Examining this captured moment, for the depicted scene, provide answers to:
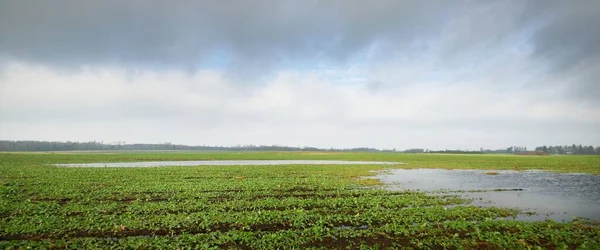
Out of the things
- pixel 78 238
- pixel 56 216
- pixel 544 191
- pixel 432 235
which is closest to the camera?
pixel 78 238

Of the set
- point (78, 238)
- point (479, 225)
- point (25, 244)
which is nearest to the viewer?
point (25, 244)

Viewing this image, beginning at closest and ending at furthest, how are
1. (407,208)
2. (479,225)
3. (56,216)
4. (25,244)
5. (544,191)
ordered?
(25,244) → (479,225) → (56,216) → (407,208) → (544,191)

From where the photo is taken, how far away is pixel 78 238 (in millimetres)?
13156

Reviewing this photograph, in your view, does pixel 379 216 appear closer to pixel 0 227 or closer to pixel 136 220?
pixel 136 220

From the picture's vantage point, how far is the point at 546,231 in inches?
584

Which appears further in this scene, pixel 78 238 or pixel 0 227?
pixel 0 227

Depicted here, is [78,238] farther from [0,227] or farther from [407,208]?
[407,208]

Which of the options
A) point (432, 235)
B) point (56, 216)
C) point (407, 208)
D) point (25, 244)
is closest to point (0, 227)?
point (56, 216)

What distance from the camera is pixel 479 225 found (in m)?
15.7

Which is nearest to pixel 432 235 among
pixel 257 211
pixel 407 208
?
pixel 407 208

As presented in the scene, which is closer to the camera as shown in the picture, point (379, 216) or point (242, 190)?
point (379, 216)

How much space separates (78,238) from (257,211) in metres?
9.09

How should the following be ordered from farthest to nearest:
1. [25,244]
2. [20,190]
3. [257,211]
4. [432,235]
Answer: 1. [20,190]
2. [257,211]
3. [432,235]
4. [25,244]

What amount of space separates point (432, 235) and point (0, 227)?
70.0ft
